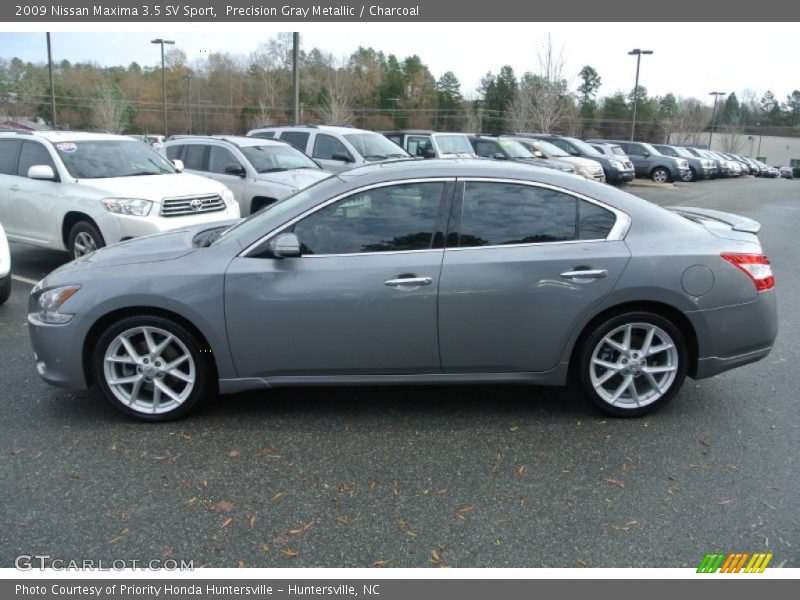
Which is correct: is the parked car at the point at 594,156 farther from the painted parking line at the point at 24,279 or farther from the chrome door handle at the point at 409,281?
the chrome door handle at the point at 409,281

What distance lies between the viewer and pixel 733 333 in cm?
428

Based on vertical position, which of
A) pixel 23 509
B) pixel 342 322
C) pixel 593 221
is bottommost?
pixel 23 509

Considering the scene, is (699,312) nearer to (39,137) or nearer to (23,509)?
(23,509)

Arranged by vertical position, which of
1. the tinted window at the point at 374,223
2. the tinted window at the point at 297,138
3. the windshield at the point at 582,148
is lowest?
the tinted window at the point at 374,223

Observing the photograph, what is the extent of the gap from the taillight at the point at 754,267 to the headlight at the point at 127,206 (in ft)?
21.0

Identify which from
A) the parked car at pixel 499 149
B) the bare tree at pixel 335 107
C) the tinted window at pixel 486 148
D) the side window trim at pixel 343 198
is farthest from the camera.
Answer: the bare tree at pixel 335 107

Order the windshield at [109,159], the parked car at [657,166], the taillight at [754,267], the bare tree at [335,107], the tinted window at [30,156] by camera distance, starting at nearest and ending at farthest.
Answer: the taillight at [754,267] < the windshield at [109,159] < the tinted window at [30,156] < the parked car at [657,166] < the bare tree at [335,107]

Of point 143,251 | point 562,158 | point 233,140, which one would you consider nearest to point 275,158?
point 233,140

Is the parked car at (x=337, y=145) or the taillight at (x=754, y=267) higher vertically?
the parked car at (x=337, y=145)

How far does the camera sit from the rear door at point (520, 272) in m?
4.09

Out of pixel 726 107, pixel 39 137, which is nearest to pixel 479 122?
pixel 39 137

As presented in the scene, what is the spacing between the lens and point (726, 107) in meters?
115

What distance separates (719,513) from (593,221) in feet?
6.07

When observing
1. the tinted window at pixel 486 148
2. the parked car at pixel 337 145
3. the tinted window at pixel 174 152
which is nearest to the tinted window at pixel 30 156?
the tinted window at pixel 174 152
